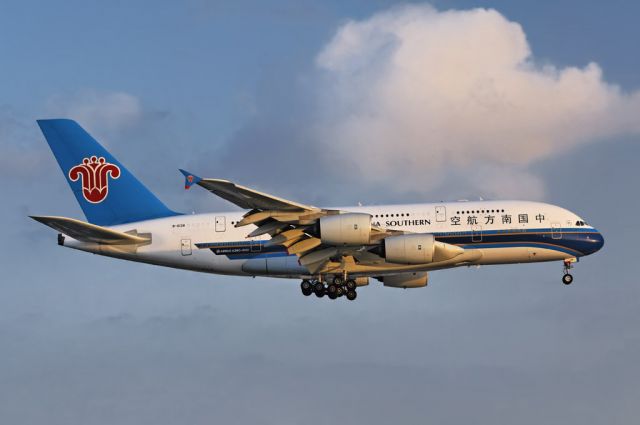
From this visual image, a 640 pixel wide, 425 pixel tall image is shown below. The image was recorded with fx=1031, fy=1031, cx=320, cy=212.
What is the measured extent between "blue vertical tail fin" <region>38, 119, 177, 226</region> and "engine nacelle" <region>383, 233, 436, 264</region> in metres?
13.8

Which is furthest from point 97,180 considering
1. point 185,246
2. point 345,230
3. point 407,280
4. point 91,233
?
point 407,280

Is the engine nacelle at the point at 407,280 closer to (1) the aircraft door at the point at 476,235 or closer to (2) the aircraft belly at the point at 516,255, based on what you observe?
(2) the aircraft belly at the point at 516,255

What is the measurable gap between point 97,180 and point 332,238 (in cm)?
1687

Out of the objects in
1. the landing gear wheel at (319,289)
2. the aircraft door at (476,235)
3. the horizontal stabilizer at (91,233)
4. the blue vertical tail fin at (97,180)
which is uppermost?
the blue vertical tail fin at (97,180)

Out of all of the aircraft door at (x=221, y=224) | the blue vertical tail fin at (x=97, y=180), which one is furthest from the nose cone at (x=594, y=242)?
the blue vertical tail fin at (x=97, y=180)

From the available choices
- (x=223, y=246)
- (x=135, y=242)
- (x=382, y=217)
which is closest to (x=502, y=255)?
(x=382, y=217)

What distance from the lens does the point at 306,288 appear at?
56.9 metres

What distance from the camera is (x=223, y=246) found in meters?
55.7

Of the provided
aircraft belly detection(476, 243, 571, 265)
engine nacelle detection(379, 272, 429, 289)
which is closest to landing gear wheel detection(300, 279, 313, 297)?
engine nacelle detection(379, 272, 429, 289)

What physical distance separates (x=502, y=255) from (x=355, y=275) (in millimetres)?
7948

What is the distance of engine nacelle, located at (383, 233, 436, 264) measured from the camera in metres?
51.1

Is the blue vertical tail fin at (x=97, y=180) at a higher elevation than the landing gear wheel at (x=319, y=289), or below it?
higher

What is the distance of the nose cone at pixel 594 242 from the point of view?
54.8 m

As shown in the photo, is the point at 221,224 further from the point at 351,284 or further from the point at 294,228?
the point at 351,284
